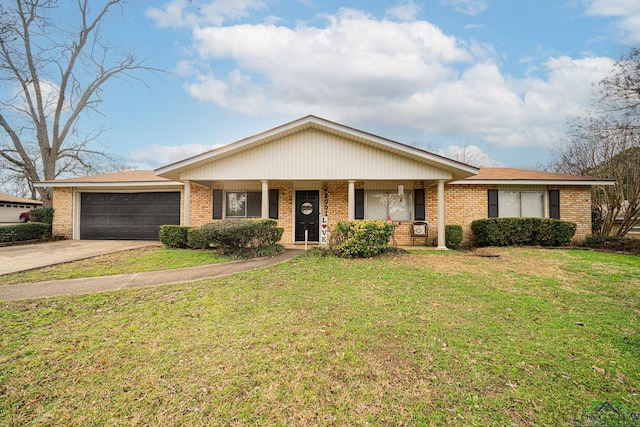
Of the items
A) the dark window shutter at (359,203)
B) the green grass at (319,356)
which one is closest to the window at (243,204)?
the dark window shutter at (359,203)

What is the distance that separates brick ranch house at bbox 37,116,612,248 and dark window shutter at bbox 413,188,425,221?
4 cm

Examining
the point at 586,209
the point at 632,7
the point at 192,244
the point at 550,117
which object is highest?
the point at 632,7

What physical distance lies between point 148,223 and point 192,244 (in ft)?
15.2

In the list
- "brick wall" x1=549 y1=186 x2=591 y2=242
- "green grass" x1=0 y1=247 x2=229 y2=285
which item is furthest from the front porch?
"brick wall" x1=549 y1=186 x2=591 y2=242

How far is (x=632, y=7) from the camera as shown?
9484mm

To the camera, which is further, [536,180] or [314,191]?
[314,191]

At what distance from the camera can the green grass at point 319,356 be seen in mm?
2223

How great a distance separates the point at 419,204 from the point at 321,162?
4740 millimetres

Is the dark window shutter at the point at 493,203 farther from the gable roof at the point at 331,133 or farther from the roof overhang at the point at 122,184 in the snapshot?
the roof overhang at the point at 122,184

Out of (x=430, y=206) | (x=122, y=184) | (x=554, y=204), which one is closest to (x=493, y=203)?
(x=554, y=204)

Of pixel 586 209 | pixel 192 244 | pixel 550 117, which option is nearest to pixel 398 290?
pixel 192 244

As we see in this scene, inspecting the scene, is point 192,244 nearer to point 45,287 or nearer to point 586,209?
point 45,287

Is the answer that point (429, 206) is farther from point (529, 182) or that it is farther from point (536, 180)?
point (536, 180)

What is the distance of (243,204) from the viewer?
→ 12.4 meters
